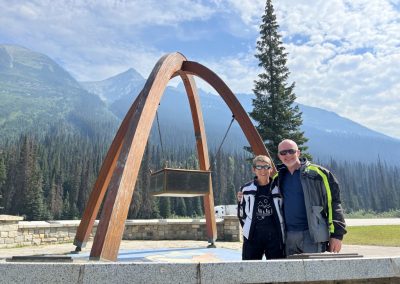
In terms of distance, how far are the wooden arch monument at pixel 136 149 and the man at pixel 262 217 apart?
2.45 metres

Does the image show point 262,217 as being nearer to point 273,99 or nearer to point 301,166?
point 301,166

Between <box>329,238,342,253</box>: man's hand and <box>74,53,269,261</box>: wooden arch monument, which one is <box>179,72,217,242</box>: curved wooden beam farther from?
<box>329,238,342,253</box>: man's hand

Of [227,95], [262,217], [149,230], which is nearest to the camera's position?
[262,217]

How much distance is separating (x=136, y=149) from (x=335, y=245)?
4.01 meters

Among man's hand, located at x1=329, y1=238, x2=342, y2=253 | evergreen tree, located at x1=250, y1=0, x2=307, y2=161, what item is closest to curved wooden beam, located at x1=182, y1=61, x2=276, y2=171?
man's hand, located at x1=329, y1=238, x2=342, y2=253

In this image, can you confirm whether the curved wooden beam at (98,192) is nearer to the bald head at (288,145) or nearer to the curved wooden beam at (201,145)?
the curved wooden beam at (201,145)

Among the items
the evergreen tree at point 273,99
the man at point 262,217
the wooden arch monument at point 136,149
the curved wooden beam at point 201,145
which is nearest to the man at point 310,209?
the man at point 262,217

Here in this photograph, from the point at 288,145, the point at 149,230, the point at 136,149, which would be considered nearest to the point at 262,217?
the point at 288,145

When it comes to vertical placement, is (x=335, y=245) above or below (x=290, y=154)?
below

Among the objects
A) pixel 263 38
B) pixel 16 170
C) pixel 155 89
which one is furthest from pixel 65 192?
pixel 155 89

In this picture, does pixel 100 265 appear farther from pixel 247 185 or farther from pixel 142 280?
pixel 247 185

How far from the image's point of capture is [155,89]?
25.8 ft

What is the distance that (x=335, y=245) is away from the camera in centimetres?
350

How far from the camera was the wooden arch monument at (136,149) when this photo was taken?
18.6 ft
